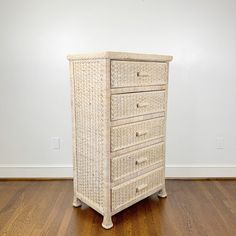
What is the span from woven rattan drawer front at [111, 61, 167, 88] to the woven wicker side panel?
0.27 feet

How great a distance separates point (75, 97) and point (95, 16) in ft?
2.65

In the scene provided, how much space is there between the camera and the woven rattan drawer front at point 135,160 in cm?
148

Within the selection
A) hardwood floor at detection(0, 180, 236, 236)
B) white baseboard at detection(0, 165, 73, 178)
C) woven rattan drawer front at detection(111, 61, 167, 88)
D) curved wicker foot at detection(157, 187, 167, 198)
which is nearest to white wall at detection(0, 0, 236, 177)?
white baseboard at detection(0, 165, 73, 178)

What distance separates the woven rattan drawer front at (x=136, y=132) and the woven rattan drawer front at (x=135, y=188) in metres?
0.28

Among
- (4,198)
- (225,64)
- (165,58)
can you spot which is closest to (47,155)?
(4,198)

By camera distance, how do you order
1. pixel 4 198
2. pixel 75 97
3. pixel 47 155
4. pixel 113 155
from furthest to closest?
pixel 47 155, pixel 4 198, pixel 75 97, pixel 113 155

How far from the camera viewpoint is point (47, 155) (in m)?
→ 2.15

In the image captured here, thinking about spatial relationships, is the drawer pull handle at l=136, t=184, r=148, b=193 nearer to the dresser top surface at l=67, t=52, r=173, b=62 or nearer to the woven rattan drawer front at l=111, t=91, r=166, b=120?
the woven rattan drawer front at l=111, t=91, r=166, b=120

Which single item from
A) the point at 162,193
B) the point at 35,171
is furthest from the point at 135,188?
the point at 35,171

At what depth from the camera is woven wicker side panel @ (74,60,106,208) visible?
1.39 meters

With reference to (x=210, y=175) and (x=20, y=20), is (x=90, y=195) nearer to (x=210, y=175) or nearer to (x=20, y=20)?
(x=210, y=175)

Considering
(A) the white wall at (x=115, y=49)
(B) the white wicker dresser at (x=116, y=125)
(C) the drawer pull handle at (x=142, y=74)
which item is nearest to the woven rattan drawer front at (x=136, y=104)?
(B) the white wicker dresser at (x=116, y=125)

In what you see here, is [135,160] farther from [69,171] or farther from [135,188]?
[69,171]

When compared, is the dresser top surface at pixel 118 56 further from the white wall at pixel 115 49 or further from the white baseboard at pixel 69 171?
the white baseboard at pixel 69 171
